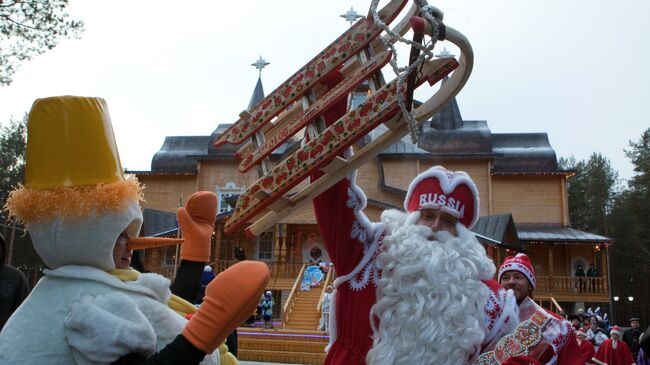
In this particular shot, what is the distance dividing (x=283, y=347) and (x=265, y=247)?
1125cm

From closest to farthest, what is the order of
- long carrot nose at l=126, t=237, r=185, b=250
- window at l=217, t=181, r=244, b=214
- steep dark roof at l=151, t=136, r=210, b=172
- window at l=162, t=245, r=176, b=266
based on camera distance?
long carrot nose at l=126, t=237, r=185, b=250
window at l=162, t=245, r=176, b=266
window at l=217, t=181, r=244, b=214
steep dark roof at l=151, t=136, r=210, b=172

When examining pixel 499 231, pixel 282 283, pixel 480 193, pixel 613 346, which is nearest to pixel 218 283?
pixel 613 346

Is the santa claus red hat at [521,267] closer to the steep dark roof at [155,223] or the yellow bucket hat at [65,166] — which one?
the yellow bucket hat at [65,166]

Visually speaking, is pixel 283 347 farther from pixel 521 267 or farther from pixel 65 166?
pixel 65 166

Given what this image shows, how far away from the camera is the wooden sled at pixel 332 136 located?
2.46 metres

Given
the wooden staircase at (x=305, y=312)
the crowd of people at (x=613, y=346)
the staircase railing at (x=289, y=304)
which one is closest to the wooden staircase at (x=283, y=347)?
the wooden staircase at (x=305, y=312)

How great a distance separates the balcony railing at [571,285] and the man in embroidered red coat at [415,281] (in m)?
21.2

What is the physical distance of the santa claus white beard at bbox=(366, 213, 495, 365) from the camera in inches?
103

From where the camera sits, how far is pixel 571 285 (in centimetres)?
2275

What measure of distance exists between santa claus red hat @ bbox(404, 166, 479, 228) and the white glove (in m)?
1.67

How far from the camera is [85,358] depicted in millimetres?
1683

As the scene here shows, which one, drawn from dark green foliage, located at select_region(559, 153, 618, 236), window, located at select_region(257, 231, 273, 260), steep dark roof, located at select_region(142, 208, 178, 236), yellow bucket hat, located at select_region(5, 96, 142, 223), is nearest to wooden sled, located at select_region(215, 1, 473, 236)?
yellow bucket hat, located at select_region(5, 96, 142, 223)

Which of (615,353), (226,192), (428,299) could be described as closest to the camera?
(428,299)

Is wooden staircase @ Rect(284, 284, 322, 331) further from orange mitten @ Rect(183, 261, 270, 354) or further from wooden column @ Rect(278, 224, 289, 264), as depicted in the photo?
orange mitten @ Rect(183, 261, 270, 354)
